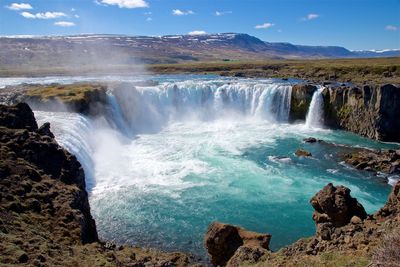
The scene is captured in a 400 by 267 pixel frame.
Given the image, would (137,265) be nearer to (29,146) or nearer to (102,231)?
(102,231)

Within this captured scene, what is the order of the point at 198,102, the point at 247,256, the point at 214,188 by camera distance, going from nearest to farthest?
1. the point at 247,256
2. the point at 214,188
3. the point at 198,102

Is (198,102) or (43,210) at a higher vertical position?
(43,210)

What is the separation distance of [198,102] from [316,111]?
655 inches

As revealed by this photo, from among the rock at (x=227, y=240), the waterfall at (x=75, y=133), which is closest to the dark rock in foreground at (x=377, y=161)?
the rock at (x=227, y=240)

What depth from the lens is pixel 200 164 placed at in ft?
112

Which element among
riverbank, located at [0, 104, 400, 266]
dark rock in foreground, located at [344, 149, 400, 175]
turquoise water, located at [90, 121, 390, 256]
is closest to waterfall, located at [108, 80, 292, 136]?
turquoise water, located at [90, 121, 390, 256]

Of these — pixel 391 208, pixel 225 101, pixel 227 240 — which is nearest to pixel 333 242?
pixel 391 208

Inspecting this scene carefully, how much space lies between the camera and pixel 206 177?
3088 centimetres

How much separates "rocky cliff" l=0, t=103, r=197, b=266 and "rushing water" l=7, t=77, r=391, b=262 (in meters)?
3.53

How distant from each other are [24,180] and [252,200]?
14537 mm

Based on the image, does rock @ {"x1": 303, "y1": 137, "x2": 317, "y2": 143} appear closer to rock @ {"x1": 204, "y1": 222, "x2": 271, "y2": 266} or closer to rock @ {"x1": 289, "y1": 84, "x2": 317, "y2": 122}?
rock @ {"x1": 289, "y1": 84, "x2": 317, "y2": 122}

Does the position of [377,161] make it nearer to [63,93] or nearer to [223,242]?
[223,242]

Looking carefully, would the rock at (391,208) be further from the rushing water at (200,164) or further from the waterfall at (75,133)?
the waterfall at (75,133)

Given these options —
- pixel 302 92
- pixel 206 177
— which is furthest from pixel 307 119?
pixel 206 177
